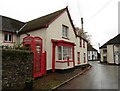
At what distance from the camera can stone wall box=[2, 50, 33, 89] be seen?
26.3ft

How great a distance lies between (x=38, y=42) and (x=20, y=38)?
729cm

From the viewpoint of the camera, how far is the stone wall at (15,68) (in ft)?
26.3

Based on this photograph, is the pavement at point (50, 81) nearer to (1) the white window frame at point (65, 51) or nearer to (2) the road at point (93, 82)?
(2) the road at point (93, 82)

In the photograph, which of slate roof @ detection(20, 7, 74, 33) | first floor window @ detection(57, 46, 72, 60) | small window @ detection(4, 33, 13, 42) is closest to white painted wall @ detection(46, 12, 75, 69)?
slate roof @ detection(20, 7, 74, 33)

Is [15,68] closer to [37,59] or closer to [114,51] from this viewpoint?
[37,59]

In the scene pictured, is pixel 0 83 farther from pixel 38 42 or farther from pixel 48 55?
pixel 48 55

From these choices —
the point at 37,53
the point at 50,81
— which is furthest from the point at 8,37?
the point at 50,81

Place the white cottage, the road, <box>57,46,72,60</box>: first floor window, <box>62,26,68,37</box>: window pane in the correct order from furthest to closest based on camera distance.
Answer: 1. <box>62,26,68,37</box>: window pane
2. <box>57,46,72,60</box>: first floor window
3. the white cottage
4. the road

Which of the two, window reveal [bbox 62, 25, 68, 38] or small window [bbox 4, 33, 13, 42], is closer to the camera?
small window [bbox 4, 33, 13, 42]

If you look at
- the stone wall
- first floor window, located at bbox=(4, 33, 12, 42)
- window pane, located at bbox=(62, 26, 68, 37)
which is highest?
window pane, located at bbox=(62, 26, 68, 37)

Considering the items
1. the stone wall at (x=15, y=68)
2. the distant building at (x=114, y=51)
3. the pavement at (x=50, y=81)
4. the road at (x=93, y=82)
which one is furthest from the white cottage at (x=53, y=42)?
the distant building at (x=114, y=51)

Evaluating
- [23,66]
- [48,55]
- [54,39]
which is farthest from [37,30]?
[23,66]

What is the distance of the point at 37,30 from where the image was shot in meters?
17.7

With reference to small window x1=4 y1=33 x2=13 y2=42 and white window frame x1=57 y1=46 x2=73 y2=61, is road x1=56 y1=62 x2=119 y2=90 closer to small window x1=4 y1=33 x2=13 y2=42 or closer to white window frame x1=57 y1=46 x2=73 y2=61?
white window frame x1=57 y1=46 x2=73 y2=61
